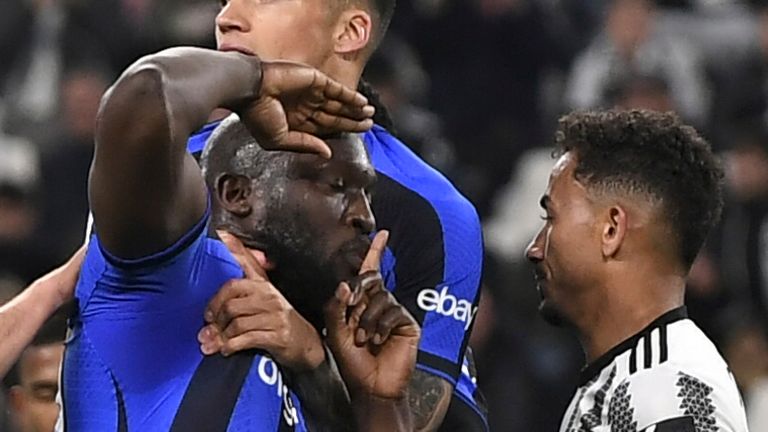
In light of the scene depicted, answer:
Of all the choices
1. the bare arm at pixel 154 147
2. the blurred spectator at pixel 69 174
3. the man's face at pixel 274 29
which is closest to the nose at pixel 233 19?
the man's face at pixel 274 29

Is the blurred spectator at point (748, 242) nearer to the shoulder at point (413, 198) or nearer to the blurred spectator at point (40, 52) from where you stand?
the blurred spectator at point (40, 52)

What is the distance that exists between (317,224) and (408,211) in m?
0.94

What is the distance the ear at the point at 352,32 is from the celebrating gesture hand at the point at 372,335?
2.77ft

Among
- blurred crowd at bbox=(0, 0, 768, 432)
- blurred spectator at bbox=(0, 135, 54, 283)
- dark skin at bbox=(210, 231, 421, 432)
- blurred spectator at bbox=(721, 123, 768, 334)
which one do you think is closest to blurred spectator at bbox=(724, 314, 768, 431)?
blurred crowd at bbox=(0, 0, 768, 432)

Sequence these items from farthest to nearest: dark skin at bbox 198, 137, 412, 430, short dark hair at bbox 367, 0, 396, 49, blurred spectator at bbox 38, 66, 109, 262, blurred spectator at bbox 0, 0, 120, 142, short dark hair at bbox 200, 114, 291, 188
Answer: blurred spectator at bbox 0, 0, 120, 142, blurred spectator at bbox 38, 66, 109, 262, short dark hair at bbox 367, 0, 396, 49, short dark hair at bbox 200, 114, 291, 188, dark skin at bbox 198, 137, 412, 430

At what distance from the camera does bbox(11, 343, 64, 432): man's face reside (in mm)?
4480

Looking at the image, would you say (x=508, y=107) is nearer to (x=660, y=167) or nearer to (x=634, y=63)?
(x=634, y=63)

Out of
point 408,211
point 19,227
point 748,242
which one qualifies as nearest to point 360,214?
point 408,211

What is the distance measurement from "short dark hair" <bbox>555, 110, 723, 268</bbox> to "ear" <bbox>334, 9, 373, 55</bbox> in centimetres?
54

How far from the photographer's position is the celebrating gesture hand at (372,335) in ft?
11.3

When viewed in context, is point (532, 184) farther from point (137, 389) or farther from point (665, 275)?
point (137, 389)

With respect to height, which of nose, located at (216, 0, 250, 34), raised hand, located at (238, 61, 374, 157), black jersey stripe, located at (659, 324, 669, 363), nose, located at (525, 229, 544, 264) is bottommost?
nose, located at (525, 229, 544, 264)

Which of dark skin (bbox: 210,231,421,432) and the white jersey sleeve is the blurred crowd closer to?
the white jersey sleeve

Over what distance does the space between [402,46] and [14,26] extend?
1.93 metres
